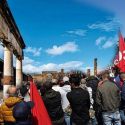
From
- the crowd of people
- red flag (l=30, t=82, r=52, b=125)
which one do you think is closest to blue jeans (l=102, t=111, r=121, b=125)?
the crowd of people

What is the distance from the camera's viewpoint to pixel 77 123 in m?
A: 9.52

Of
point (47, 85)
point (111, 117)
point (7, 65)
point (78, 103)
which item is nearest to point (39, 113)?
point (47, 85)

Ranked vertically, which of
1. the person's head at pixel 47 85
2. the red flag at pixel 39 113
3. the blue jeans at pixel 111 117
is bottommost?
the blue jeans at pixel 111 117

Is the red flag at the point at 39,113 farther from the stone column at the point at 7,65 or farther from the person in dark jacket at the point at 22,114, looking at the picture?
the stone column at the point at 7,65

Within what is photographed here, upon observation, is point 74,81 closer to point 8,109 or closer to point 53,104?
point 53,104

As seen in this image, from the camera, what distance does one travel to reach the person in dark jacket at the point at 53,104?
9.53 m

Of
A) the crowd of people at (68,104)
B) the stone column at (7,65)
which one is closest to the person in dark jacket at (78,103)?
the crowd of people at (68,104)

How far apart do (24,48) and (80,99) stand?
26.0 meters

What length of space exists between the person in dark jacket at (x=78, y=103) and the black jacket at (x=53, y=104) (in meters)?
0.28

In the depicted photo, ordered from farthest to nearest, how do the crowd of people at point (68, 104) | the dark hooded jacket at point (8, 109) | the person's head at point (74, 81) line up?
1. the person's head at point (74, 81)
2. the dark hooded jacket at point (8, 109)
3. the crowd of people at point (68, 104)

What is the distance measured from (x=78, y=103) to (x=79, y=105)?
1.9 inches

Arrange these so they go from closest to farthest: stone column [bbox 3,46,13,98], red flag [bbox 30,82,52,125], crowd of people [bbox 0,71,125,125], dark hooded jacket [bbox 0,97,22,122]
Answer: crowd of people [bbox 0,71,125,125]
red flag [bbox 30,82,52,125]
dark hooded jacket [bbox 0,97,22,122]
stone column [bbox 3,46,13,98]

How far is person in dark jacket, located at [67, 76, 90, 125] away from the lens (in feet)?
31.2

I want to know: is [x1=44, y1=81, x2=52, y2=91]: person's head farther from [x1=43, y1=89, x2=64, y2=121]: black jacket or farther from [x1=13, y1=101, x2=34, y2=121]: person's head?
[x1=13, y1=101, x2=34, y2=121]: person's head
